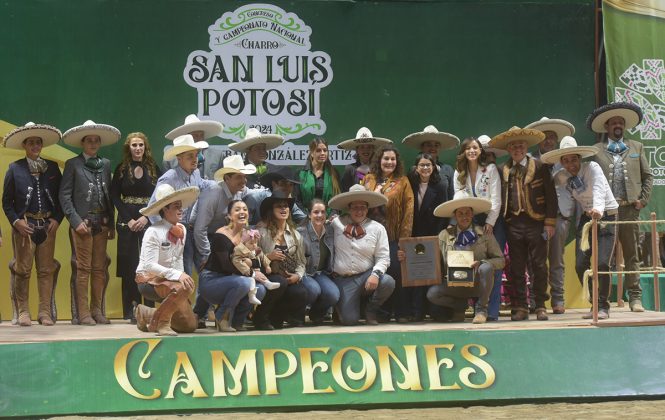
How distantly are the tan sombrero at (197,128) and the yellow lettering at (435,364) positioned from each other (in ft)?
10.4

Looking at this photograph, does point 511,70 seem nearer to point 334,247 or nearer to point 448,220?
point 448,220

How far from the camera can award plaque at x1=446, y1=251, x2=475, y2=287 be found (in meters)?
9.08

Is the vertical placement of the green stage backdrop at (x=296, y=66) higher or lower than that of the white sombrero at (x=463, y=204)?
higher

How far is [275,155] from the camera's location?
11.0m

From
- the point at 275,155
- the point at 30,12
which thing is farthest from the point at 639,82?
the point at 30,12

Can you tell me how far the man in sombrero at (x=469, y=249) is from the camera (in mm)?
9164

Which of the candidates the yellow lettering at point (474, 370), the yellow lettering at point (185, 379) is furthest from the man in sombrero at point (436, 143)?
the yellow lettering at point (185, 379)

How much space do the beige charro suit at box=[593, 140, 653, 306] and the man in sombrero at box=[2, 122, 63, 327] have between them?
488cm

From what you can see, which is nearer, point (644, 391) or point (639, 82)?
point (644, 391)

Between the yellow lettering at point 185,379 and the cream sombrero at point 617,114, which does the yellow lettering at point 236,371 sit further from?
the cream sombrero at point 617,114

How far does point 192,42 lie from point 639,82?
4.54 meters

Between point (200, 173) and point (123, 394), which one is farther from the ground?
point (200, 173)

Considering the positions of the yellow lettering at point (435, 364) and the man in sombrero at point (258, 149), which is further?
the man in sombrero at point (258, 149)

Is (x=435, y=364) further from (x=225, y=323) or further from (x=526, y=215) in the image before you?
(x=526, y=215)
